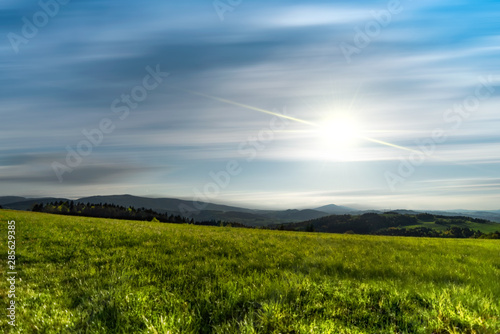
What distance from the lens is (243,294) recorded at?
7.04m

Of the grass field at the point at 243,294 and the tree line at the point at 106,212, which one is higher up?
the grass field at the point at 243,294

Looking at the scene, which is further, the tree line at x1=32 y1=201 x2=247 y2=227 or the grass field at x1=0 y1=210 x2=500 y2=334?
the tree line at x1=32 y1=201 x2=247 y2=227

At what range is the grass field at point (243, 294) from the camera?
18.8 ft

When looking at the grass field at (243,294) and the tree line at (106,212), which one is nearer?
the grass field at (243,294)

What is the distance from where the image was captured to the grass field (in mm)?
5730

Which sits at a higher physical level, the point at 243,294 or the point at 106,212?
the point at 243,294

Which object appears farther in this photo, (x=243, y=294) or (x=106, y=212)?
(x=106, y=212)

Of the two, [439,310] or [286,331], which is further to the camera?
[439,310]

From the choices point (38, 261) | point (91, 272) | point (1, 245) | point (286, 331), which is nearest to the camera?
point (286, 331)

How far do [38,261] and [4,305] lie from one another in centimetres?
520

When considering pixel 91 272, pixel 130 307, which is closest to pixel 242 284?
pixel 130 307

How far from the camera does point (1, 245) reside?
1520 centimetres

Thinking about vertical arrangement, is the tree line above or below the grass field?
below

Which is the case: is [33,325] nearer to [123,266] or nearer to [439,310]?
[123,266]
